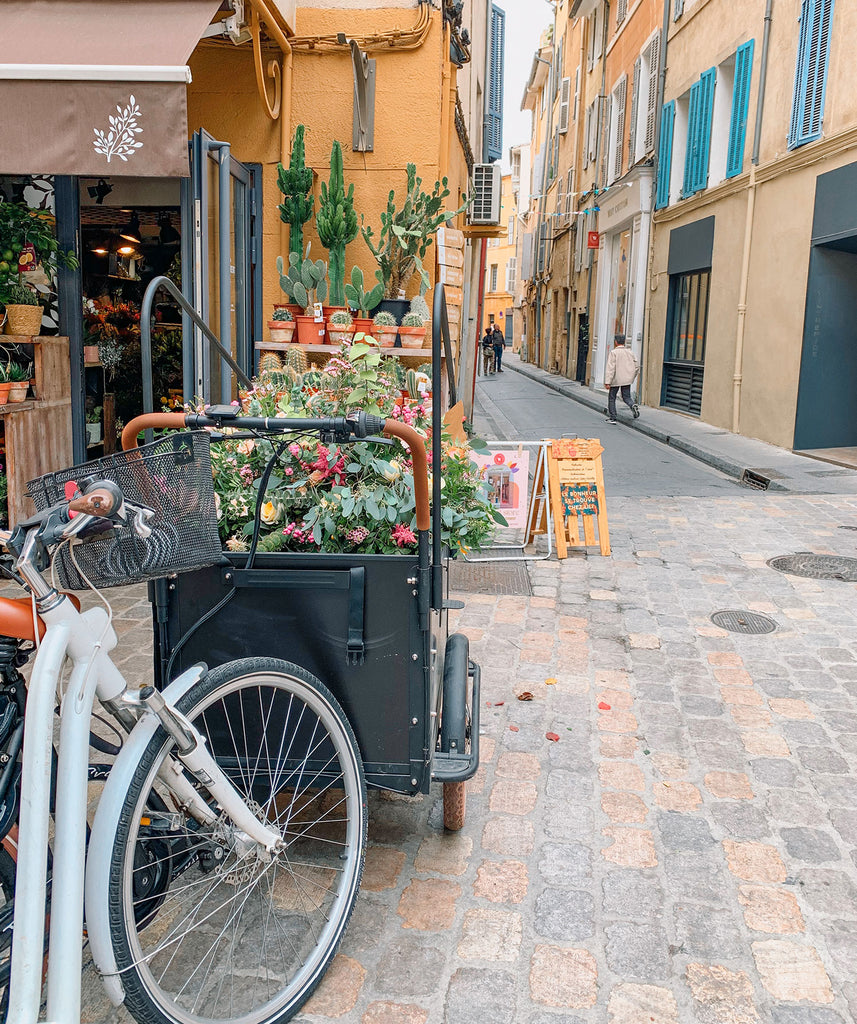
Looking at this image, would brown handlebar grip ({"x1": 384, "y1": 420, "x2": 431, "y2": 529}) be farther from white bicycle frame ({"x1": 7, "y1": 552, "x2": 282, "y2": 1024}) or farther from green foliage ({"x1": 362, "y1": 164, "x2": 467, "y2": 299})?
green foliage ({"x1": 362, "y1": 164, "x2": 467, "y2": 299})

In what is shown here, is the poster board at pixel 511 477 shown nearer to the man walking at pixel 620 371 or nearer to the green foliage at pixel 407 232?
the green foliage at pixel 407 232

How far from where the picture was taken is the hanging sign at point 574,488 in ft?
22.1

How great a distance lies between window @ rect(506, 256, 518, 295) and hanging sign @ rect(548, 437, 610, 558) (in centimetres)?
4916

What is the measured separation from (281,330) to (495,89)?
1424 centimetres

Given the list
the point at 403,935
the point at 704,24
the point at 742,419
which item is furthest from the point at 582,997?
the point at 704,24

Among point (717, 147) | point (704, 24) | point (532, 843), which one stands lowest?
point (532, 843)

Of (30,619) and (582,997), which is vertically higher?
(30,619)

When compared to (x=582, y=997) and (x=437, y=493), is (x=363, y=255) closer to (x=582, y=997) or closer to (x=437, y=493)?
(x=437, y=493)

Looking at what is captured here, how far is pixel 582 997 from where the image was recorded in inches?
90.0

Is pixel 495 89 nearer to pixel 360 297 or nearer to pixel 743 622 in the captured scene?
pixel 360 297

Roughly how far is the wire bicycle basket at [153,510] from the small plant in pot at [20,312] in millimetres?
4240

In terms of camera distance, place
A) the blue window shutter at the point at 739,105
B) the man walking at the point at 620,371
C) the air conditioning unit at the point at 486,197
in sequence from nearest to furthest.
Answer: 1. the air conditioning unit at the point at 486,197
2. the blue window shutter at the point at 739,105
3. the man walking at the point at 620,371

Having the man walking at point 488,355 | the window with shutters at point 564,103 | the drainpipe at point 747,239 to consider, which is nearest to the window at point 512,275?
the man walking at point 488,355

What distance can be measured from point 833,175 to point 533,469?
6624mm
